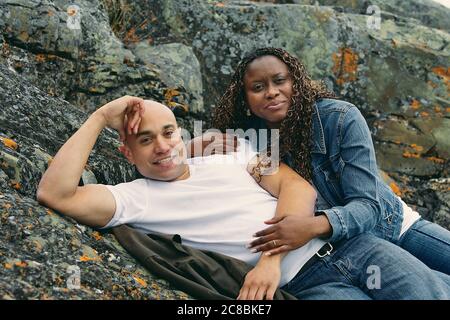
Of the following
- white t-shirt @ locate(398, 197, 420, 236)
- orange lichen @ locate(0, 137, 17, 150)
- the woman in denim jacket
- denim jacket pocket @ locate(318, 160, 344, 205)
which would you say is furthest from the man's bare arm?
white t-shirt @ locate(398, 197, 420, 236)

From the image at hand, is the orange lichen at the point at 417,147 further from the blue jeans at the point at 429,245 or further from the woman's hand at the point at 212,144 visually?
the woman's hand at the point at 212,144

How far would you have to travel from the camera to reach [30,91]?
4223mm

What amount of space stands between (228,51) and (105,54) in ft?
4.78

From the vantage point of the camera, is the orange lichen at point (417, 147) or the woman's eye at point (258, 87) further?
the orange lichen at point (417, 147)

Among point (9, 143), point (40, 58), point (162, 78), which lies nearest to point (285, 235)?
point (9, 143)

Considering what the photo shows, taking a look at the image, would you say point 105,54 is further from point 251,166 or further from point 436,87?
point 436,87

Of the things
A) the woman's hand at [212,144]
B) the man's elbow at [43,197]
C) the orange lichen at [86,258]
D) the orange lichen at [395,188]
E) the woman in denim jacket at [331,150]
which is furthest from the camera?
the orange lichen at [395,188]

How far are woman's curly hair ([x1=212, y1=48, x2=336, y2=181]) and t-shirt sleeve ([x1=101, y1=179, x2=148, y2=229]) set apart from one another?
1.04 m

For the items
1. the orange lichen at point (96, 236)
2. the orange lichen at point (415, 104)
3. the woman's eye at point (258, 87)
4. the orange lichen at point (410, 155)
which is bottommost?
the orange lichen at point (96, 236)

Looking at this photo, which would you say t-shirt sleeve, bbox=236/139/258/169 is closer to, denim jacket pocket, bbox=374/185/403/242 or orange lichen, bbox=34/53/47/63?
denim jacket pocket, bbox=374/185/403/242

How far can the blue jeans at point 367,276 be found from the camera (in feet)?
10.5

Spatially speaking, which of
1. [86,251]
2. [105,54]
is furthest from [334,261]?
[105,54]

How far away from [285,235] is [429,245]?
130cm

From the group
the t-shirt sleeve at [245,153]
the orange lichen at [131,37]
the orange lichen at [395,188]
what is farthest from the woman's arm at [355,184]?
the orange lichen at [131,37]
